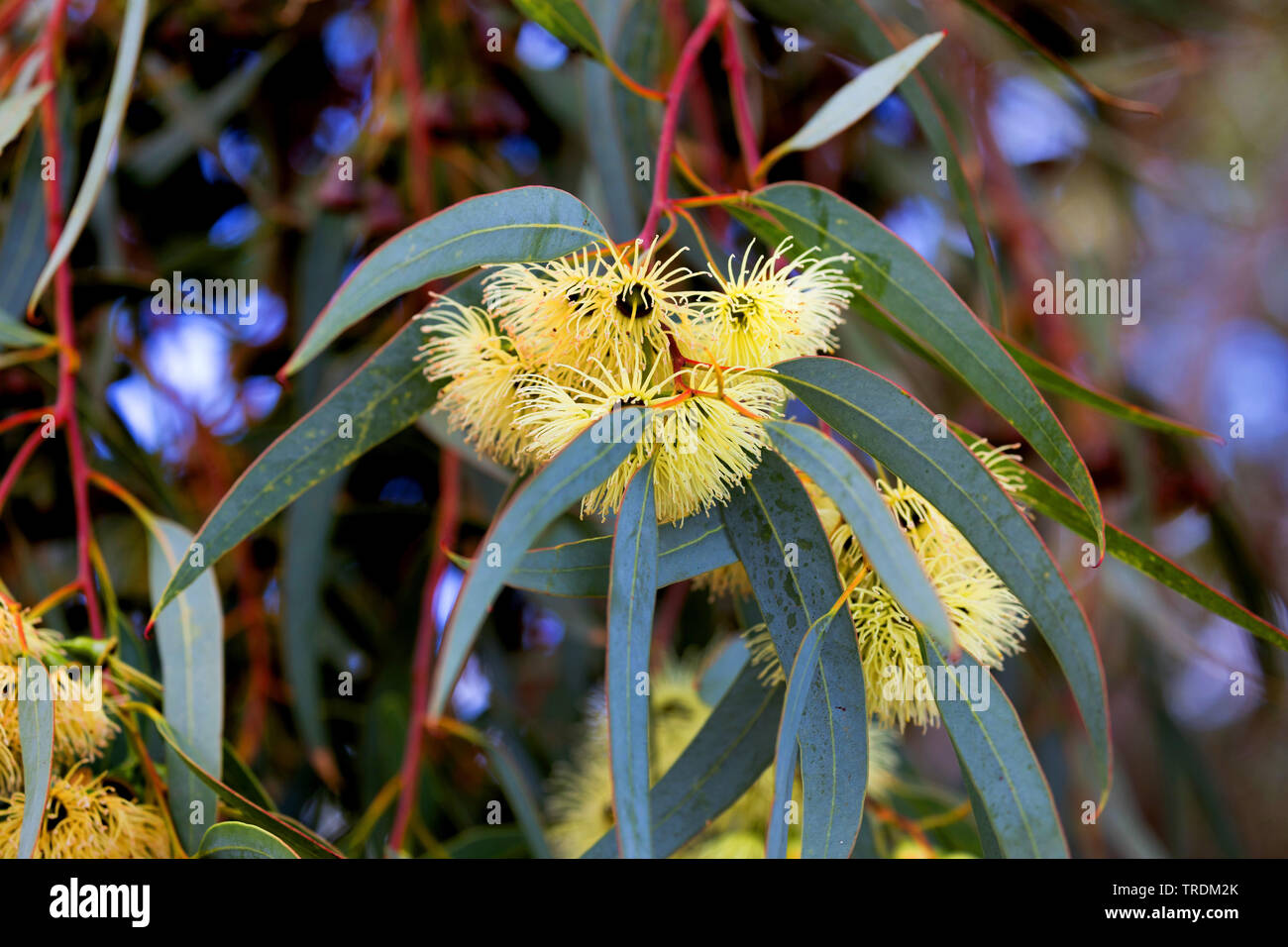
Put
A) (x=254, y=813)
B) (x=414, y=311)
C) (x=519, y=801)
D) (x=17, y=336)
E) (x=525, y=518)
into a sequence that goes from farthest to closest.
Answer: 1. (x=414, y=311)
2. (x=519, y=801)
3. (x=17, y=336)
4. (x=254, y=813)
5. (x=525, y=518)

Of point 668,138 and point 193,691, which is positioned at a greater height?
point 668,138

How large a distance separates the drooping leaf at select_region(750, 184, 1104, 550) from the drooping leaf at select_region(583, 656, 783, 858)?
0.90 feet

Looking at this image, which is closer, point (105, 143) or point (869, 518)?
point (869, 518)

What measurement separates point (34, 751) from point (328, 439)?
26cm

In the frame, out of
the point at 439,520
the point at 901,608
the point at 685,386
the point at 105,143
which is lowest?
the point at 901,608

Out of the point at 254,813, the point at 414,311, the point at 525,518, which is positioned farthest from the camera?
the point at 414,311

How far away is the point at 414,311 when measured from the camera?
128 cm

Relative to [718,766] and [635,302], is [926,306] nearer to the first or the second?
[635,302]

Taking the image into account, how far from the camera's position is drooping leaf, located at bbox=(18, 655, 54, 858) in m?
0.57

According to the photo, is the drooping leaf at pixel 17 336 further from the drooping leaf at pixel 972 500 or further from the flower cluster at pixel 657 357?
the drooping leaf at pixel 972 500

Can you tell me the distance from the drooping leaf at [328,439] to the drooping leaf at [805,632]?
10.2 inches

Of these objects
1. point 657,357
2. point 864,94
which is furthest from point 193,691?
point 864,94
